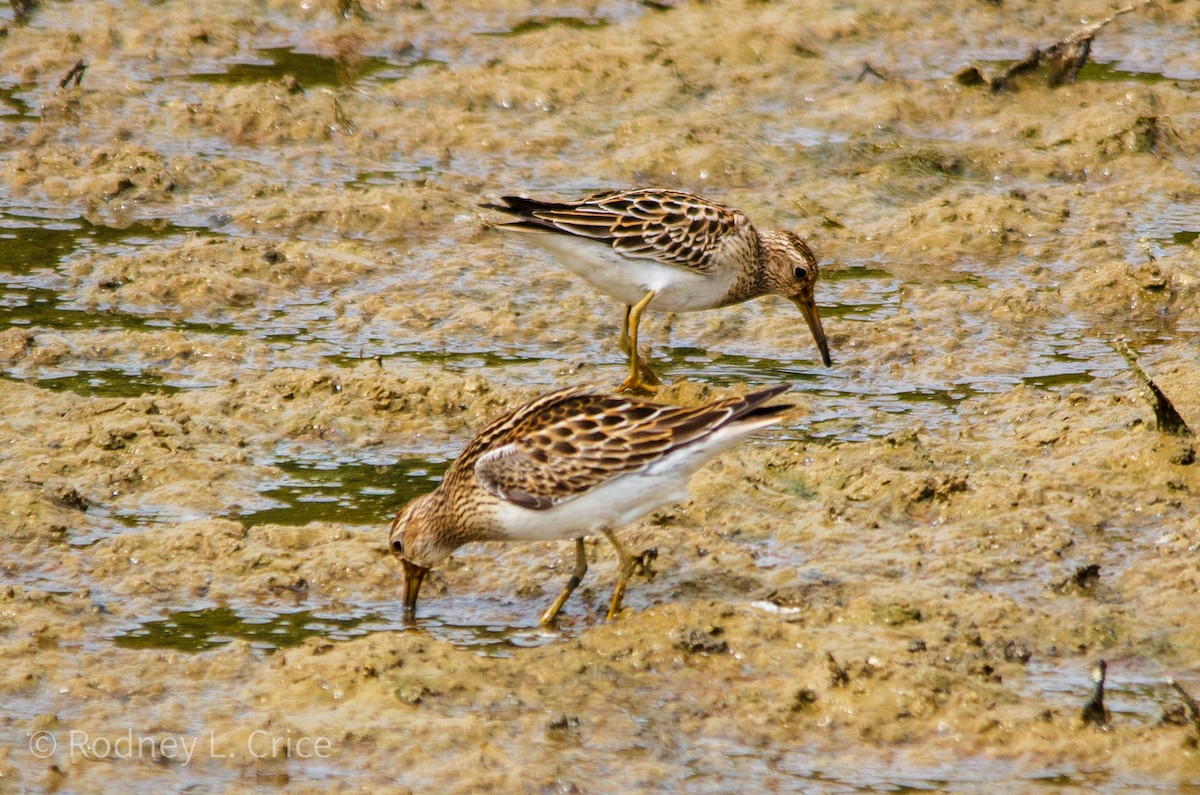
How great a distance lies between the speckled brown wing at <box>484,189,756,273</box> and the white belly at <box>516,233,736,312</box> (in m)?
0.07

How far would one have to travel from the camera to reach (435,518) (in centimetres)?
751

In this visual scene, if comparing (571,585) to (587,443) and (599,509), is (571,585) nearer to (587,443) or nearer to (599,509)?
(599,509)

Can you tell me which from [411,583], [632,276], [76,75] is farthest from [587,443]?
[76,75]

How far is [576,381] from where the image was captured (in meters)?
10.1

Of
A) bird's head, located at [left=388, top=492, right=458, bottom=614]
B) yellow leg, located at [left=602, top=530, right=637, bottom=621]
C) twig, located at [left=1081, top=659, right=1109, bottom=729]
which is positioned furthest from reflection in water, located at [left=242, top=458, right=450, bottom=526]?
twig, located at [left=1081, top=659, right=1109, bottom=729]

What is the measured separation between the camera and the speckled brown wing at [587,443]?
7.30m

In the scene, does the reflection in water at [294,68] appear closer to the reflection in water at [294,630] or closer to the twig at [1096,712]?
the reflection in water at [294,630]

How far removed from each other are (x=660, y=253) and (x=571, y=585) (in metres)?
2.99

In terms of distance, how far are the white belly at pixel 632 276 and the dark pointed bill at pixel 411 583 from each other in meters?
2.89

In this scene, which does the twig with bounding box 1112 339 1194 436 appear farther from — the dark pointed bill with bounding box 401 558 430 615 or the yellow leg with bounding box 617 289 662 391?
the dark pointed bill with bounding box 401 558 430 615

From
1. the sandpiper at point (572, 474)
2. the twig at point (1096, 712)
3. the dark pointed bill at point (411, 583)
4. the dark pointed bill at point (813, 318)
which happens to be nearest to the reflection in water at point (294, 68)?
the dark pointed bill at point (813, 318)

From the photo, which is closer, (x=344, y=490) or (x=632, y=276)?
(x=344, y=490)

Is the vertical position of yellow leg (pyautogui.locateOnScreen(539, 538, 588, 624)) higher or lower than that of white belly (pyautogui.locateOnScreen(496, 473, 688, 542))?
lower

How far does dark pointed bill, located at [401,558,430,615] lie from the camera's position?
24.8 ft
